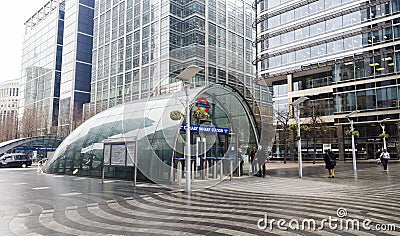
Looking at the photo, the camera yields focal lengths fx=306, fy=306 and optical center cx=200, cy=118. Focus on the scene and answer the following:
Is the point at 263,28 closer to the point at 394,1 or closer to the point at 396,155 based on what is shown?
the point at 394,1

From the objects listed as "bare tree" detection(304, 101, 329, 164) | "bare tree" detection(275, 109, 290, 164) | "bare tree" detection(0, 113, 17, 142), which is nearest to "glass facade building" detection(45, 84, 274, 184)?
"bare tree" detection(275, 109, 290, 164)

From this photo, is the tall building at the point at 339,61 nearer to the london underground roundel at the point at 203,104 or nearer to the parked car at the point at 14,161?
the london underground roundel at the point at 203,104

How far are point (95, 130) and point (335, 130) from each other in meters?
40.2

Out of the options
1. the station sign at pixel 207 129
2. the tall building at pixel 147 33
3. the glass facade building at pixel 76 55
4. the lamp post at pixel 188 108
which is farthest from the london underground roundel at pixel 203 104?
the glass facade building at pixel 76 55

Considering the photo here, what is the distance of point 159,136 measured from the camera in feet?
53.1

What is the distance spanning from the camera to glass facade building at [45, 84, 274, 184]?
626 inches

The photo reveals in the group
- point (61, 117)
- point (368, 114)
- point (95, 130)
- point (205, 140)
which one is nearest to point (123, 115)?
point (95, 130)

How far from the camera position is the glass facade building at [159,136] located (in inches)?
626

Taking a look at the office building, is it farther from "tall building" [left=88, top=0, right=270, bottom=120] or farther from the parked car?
"tall building" [left=88, top=0, right=270, bottom=120]

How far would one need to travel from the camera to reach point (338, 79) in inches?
1929

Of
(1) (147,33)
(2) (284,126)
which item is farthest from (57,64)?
(2) (284,126)

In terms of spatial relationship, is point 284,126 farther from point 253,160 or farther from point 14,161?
point 14,161

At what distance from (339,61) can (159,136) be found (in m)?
42.0

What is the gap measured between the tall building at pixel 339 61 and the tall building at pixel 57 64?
4313 cm
